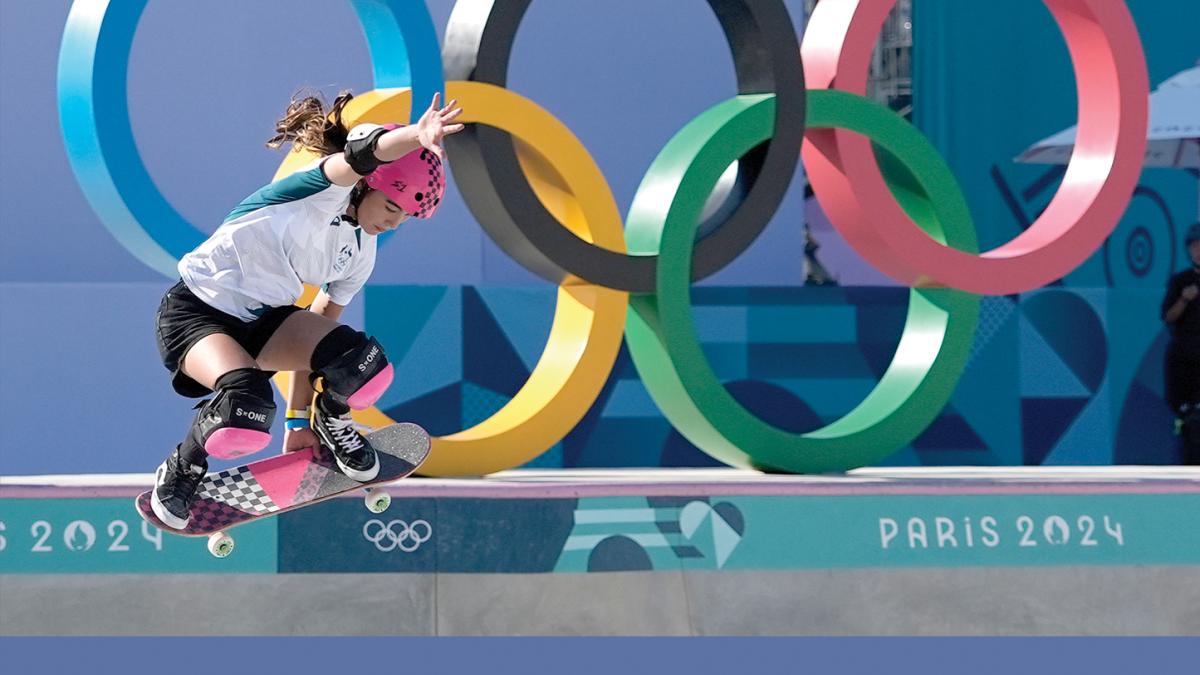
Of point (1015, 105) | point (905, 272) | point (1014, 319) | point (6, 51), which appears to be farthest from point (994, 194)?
point (6, 51)

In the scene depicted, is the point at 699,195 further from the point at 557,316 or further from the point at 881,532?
the point at 881,532

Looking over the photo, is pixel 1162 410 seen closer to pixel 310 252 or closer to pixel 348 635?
pixel 348 635

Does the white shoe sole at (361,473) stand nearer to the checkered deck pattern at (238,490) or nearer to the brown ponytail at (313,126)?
the checkered deck pattern at (238,490)

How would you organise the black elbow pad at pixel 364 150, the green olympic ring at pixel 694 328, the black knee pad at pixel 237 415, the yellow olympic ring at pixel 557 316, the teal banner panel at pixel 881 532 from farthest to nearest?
the green olympic ring at pixel 694 328
the yellow olympic ring at pixel 557 316
the teal banner panel at pixel 881 532
the black knee pad at pixel 237 415
the black elbow pad at pixel 364 150

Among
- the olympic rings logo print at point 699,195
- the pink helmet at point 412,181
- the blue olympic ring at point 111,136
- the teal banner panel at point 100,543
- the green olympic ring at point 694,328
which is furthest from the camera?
the green olympic ring at point 694,328

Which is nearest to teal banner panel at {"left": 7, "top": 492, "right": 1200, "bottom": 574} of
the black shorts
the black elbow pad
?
the black shorts

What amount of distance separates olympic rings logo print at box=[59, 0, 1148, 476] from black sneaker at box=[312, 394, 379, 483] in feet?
6.14

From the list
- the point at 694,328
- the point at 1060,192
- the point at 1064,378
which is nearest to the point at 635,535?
the point at 694,328

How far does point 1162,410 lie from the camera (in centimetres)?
1127

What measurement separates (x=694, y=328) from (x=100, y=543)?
3231mm

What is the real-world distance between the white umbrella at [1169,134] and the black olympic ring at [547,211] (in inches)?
132

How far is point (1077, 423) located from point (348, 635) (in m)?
5.65

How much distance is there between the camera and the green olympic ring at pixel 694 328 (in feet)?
28.1

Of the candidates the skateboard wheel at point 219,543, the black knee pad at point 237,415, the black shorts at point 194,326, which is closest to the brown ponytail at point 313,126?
the black shorts at point 194,326
